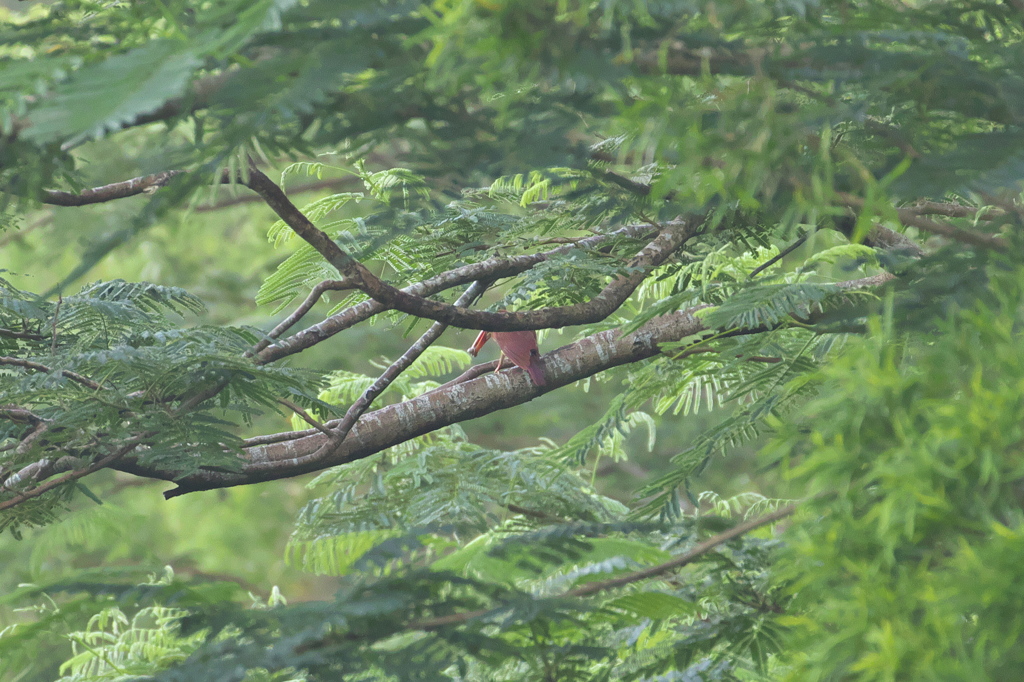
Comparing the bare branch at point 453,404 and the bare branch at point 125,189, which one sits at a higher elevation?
the bare branch at point 125,189

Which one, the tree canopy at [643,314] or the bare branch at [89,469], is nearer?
the tree canopy at [643,314]

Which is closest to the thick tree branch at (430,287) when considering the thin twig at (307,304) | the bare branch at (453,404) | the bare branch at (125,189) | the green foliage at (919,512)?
the thin twig at (307,304)

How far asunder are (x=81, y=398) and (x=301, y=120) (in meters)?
0.99

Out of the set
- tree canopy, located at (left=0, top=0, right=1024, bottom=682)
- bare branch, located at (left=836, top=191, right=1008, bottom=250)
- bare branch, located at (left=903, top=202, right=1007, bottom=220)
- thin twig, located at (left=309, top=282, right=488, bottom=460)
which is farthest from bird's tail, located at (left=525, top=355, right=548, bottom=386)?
bare branch, located at (left=836, top=191, right=1008, bottom=250)

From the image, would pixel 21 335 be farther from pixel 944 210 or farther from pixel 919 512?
pixel 944 210

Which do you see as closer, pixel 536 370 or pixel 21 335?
pixel 21 335

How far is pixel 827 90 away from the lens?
3.91ft

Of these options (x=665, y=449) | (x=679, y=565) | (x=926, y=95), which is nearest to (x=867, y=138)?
(x=926, y=95)

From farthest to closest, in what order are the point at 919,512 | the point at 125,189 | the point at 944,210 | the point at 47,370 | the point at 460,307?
the point at 944,210, the point at 460,307, the point at 47,370, the point at 125,189, the point at 919,512

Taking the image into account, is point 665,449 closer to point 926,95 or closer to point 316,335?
point 316,335

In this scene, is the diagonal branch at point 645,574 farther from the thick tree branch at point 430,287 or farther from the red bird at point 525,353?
the red bird at point 525,353

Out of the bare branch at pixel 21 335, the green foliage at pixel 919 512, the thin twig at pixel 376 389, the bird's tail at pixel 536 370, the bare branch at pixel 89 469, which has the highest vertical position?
the green foliage at pixel 919 512

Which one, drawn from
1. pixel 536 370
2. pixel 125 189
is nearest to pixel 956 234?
pixel 125 189

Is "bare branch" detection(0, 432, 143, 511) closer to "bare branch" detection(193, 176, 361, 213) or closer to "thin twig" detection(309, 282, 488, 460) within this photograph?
"thin twig" detection(309, 282, 488, 460)
